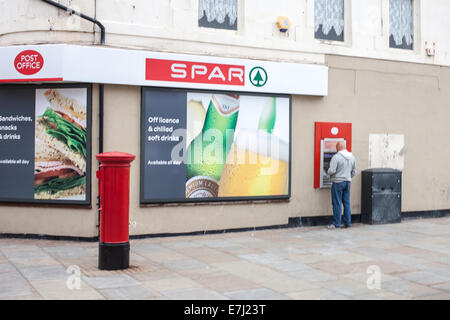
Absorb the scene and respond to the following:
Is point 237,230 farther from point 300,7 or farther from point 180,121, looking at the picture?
point 300,7

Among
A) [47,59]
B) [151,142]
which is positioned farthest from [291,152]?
[47,59]

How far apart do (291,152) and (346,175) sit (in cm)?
115

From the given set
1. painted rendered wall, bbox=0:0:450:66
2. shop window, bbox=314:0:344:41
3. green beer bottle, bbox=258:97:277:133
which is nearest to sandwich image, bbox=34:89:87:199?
painted rendered wall, bbox=0:0:450:66

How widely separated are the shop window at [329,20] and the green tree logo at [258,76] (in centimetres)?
168

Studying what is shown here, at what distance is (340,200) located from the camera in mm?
10852

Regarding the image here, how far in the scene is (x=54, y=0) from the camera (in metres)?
9.40

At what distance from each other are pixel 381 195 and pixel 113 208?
6361mm

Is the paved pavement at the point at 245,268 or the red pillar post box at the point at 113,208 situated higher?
the red pillar post box at the point at 113,208

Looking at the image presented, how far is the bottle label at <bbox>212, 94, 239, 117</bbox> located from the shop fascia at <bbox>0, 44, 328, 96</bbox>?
182 mm

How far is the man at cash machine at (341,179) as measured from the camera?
10773mm

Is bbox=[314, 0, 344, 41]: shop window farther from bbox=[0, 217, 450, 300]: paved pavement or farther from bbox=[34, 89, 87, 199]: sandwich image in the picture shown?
bbox=[34, 89, 87, 199]: sandwich image

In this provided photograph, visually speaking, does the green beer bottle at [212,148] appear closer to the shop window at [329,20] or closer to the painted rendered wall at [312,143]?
the painted rendered wall at [312,143]

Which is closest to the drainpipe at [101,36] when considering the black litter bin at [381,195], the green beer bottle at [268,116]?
the green beer bottle at [268,116]

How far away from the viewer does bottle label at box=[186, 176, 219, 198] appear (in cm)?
1001
